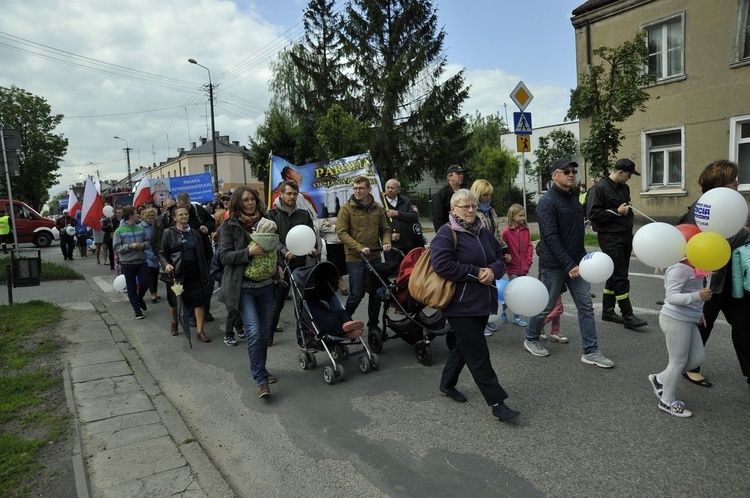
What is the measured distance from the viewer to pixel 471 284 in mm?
4070

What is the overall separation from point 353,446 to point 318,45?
105 feet

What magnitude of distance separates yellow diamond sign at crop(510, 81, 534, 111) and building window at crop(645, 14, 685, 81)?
7.98 metres

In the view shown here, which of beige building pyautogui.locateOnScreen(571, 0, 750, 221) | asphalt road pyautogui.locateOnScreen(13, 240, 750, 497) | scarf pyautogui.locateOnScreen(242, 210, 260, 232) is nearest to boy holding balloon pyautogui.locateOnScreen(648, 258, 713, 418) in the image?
asphalt road pyautogui.locateOnScreen(13, 240, 750, 497)

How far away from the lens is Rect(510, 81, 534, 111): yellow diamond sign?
10.6 metres

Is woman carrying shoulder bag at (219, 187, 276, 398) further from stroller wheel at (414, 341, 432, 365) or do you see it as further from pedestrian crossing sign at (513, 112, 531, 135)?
pedestrian crossing sign at (513, 112, 531, 135)

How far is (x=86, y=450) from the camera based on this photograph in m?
3.93

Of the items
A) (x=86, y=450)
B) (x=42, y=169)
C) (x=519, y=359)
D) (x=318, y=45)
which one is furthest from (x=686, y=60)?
(x=42, y=169)

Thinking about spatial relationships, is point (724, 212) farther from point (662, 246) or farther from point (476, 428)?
point (476, 428)

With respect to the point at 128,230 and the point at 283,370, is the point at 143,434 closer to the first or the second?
the point at 283,370

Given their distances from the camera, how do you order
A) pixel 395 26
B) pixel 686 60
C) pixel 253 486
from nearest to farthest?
1. pixel 253 486
2. pixel 686 60
3. pixel 395 26

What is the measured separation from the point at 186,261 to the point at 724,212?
20.1ft

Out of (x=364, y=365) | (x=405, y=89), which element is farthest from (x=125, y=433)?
(x=405, y=89)

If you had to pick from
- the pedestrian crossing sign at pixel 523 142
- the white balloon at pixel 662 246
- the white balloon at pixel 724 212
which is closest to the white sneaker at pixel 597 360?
the white balloon at pixel 662 246

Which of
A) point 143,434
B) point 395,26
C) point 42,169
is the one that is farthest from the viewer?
point 42,169
